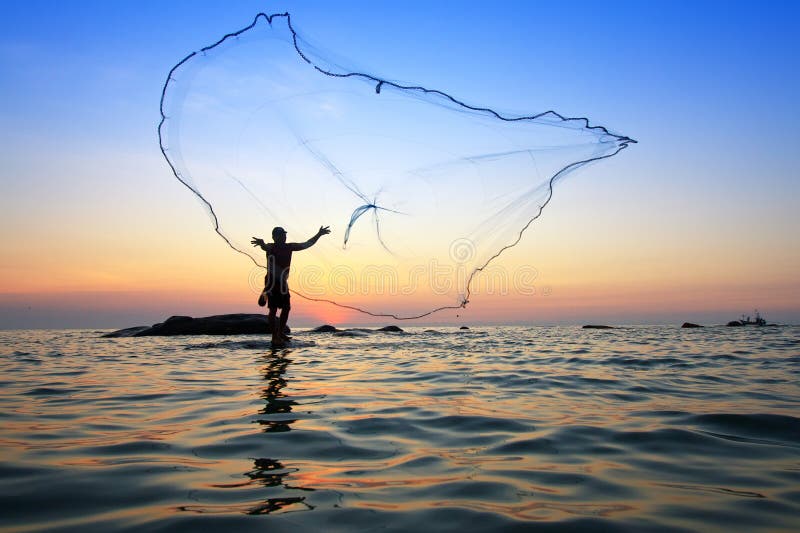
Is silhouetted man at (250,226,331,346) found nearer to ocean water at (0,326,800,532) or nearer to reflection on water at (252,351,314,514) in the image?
reflection on water at (252,351,314,514)

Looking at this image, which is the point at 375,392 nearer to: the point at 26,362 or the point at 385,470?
the point at 385,470

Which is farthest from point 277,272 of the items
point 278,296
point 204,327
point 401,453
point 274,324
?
point 204,327


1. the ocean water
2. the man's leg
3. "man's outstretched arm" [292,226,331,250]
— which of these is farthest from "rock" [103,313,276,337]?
the ocean water

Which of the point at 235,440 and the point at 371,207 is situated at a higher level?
the point at 371,207

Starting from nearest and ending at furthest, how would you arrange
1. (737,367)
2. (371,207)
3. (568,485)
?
(568,485) < (737,367) < (371,207)

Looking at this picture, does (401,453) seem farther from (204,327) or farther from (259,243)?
(204,327)

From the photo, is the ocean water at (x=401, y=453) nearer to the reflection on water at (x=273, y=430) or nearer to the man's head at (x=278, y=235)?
the reflection on water at (x=273, y=430)

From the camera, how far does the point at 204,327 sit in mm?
27375

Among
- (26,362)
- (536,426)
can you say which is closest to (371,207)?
(536,426)

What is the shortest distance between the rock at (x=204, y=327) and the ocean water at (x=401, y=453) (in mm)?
18436

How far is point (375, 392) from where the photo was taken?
25.1ft

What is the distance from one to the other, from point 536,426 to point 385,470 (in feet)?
6.80

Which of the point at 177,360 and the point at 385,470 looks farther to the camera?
the point at 177,360

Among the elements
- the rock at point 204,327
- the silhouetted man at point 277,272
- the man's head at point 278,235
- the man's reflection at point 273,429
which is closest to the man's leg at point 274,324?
the silhouetted man at point 277,272
